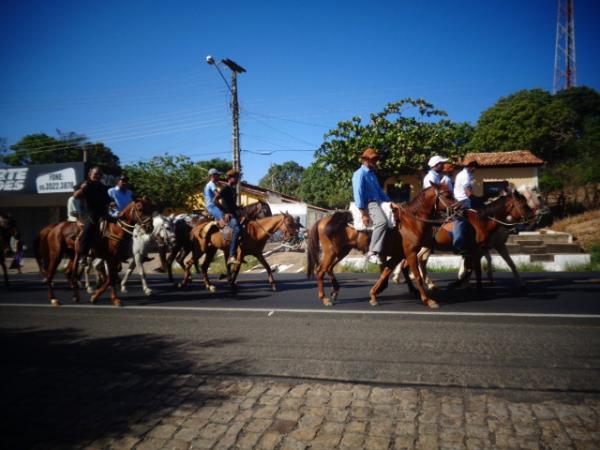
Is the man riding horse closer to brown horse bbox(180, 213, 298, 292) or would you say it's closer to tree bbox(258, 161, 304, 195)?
brown horse bbox(180, 213, 298, 292)

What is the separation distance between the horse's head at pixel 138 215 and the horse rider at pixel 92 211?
0.39 metres

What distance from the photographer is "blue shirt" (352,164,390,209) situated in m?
6.72

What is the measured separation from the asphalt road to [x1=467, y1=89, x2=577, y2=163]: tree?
1230 inches

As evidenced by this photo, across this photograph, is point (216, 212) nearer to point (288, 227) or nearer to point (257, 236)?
point (257, 236)

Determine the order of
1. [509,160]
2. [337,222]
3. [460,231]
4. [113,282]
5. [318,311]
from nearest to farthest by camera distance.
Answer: [318,311] → [460,231] → [337,222] → [113,282] → [509,160]


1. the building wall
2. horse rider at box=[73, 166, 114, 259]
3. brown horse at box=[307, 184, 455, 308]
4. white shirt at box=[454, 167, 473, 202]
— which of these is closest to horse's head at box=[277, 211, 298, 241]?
brown horse at box=[307, 184, 455, 308]

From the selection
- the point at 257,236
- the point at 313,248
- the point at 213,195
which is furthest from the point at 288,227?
the point at 213,195

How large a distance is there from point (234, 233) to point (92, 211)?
10.2ft

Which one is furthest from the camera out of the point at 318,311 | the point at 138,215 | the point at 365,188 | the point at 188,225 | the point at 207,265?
the point at 188,225

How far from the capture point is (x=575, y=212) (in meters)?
23.3

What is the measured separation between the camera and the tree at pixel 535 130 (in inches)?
1334

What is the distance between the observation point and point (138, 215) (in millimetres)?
8195

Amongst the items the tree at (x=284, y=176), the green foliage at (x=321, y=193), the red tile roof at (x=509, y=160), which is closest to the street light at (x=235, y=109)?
the red tile roof at (x=509, y=160)

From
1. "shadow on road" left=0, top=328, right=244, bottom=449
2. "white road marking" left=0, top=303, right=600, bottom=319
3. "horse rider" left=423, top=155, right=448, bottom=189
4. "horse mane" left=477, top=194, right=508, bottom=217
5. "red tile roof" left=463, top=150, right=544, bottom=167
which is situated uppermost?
"red tile roof" left=463, top=150, right=544, bottom=167
